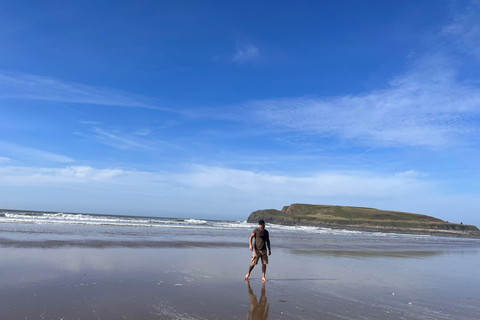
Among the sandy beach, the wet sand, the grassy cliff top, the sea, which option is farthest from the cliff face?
the sandy beach

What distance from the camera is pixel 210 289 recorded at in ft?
28.4

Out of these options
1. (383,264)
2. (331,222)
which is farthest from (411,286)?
(331,222)

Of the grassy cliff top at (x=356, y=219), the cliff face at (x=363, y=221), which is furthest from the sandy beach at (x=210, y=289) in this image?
the grassy cliff top at (x=356, y=219)

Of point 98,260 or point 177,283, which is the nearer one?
point 177,283

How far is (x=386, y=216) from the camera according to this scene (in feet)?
337

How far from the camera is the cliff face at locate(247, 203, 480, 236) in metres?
87.8

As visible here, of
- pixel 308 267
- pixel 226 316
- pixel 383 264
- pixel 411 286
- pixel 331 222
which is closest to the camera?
pixel 226 316

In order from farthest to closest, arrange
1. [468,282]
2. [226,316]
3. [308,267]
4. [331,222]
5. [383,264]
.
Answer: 1. [331,222]
2. [383,264]
3. [308,267]
4. [468,282]
5. [226,316]

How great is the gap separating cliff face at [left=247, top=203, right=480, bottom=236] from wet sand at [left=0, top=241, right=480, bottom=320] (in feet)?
252

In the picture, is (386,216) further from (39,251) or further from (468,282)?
(39,251)

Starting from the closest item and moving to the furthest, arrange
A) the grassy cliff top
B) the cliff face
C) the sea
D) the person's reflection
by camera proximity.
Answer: the person's reflection → the sea → the cliff face → the grassy cliff top

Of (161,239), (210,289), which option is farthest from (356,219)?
(210,289)

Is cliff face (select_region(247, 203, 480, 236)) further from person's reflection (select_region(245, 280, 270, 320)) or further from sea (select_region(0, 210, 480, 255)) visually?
person's reflection (select_region(245, 280, 270, 320))

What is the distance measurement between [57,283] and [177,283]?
10.7 feet
